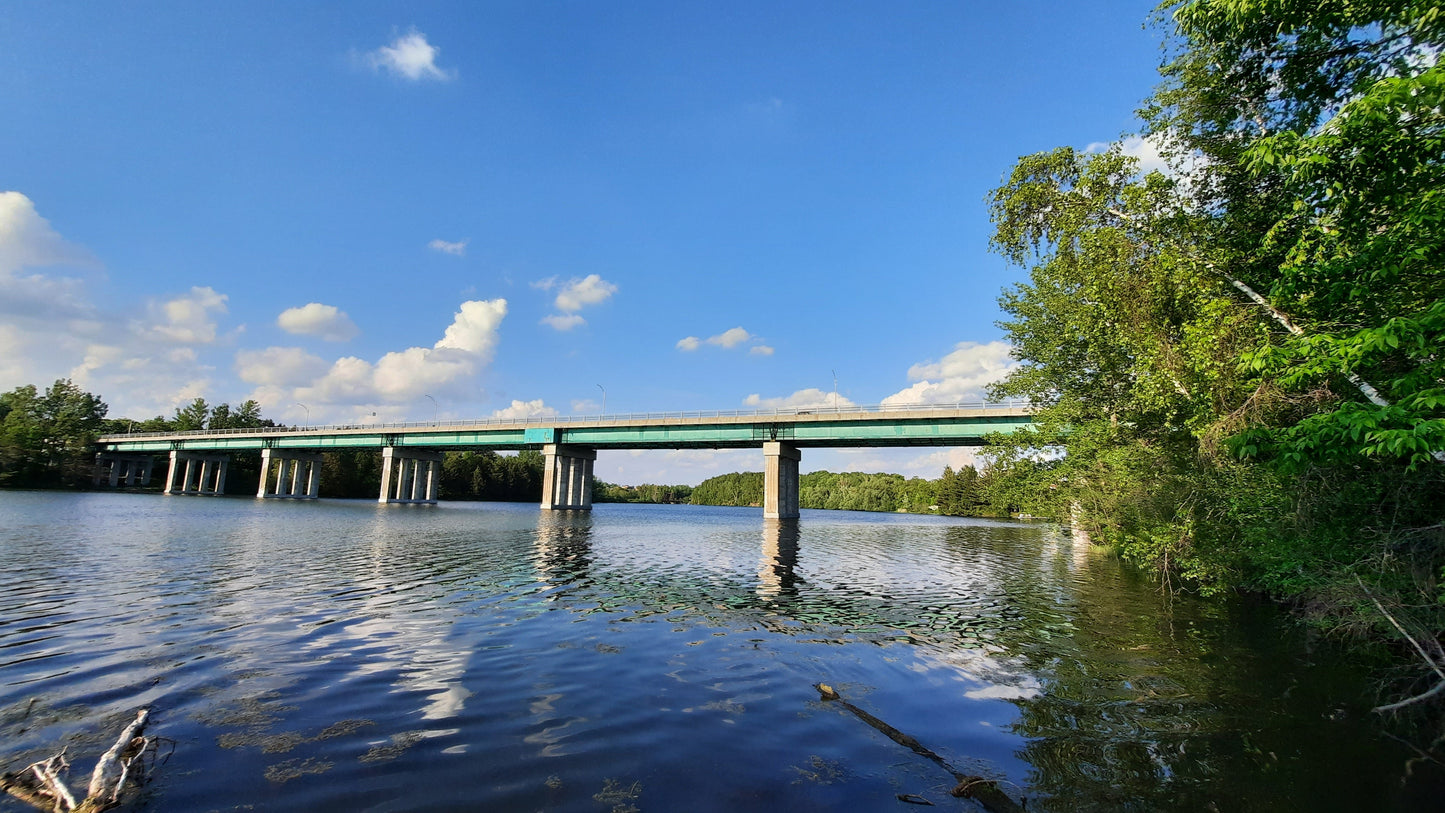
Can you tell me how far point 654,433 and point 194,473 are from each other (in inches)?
4949

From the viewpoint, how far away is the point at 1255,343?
44.3 feet

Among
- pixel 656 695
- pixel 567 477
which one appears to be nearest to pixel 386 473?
pixel 567 477

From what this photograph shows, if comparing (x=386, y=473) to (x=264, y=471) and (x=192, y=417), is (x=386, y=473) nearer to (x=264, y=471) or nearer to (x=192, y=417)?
(x=264, y=471)

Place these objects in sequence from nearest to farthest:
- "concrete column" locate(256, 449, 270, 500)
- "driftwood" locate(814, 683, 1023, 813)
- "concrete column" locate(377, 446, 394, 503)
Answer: "driftwood" locate(814, 683, 1023, 813)
"concrete column" locate(377, 446, 394, 503)
"concrete column" locate(256, 449, 270, 500)

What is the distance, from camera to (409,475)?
12594cm

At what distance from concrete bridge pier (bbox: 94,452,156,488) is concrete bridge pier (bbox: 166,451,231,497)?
426 inches

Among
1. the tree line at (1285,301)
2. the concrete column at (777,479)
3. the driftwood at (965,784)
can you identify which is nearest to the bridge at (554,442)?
the concrete column at (777,479)

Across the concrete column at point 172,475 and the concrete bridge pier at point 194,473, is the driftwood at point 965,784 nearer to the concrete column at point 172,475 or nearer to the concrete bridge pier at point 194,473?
the concrete bridge pier at point 194,473

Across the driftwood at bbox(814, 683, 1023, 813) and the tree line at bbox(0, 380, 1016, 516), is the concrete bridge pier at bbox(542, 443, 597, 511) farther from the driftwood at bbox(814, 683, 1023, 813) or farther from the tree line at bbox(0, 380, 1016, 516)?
the driftwood at bbox(814, 683, 1023, 813)

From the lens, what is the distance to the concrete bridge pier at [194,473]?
13100 centimetres

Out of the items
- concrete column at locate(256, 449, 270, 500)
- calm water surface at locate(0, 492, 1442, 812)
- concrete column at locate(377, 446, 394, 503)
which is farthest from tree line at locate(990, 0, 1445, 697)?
concrete column at locate(256, 449, 270, 500)

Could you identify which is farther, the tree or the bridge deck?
the tree

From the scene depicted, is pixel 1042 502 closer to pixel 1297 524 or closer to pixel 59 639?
pixel 1297 524

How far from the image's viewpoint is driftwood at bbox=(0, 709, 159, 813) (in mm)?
5773
